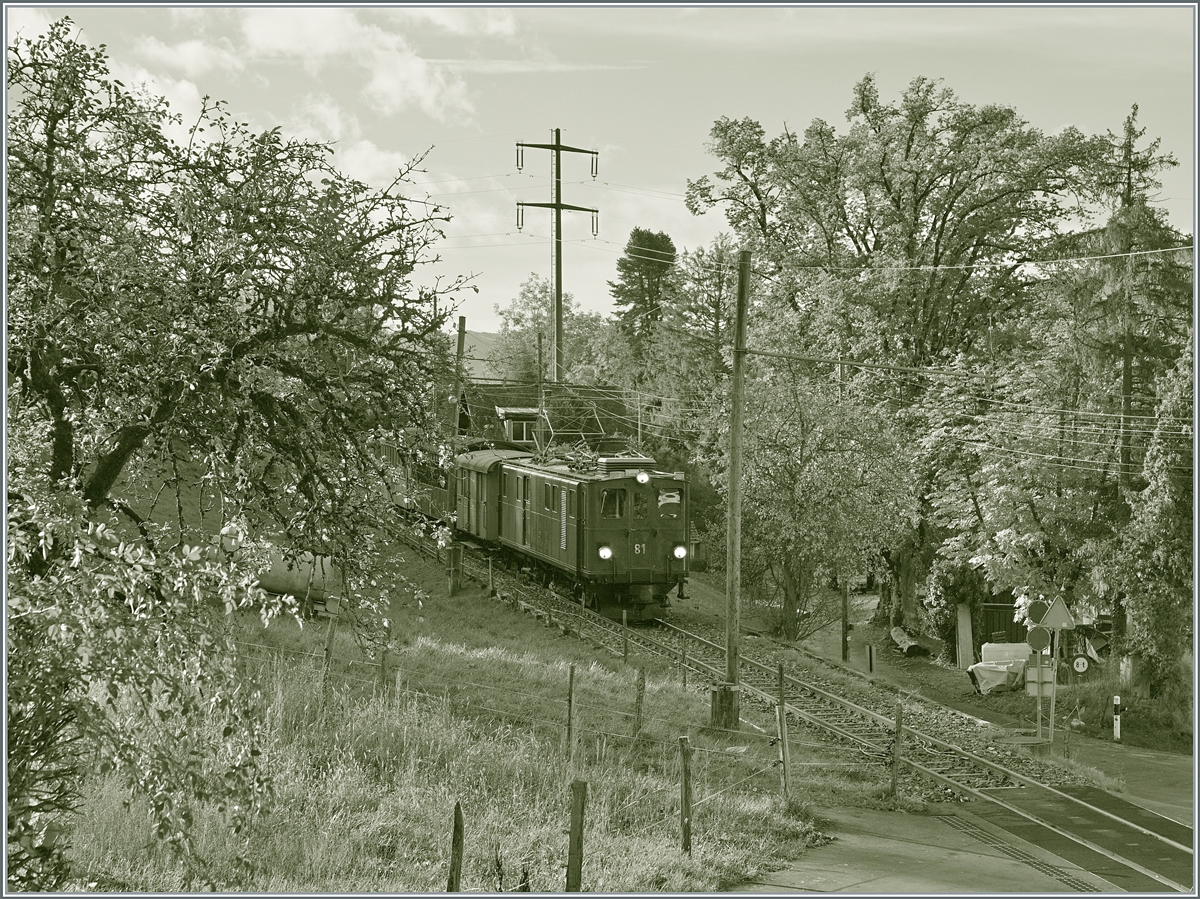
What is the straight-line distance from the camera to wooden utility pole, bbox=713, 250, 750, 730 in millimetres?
17328

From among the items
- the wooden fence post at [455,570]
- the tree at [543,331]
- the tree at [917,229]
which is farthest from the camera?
the tree at [543,331]

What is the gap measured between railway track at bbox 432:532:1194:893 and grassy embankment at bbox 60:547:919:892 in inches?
46.9

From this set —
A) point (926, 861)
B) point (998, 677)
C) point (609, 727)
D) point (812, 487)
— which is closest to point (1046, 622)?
point (926, 861)

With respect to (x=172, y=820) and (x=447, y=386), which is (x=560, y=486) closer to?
(x=447, y=386)

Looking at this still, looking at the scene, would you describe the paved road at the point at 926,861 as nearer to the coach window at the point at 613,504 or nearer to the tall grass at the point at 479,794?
the tall grass at the point at 479,794

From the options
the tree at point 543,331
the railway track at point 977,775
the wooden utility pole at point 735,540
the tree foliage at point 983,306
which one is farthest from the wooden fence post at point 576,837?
the tree at point 543,331

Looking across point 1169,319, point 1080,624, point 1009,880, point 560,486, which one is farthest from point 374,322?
point 1080,624

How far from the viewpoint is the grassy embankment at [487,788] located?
9375 millimetres

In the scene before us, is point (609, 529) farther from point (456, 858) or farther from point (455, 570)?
point (456, 858)

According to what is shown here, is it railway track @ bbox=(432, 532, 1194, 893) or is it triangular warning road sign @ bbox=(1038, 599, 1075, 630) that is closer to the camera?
railway track @ bbox=(432, 532, 1194, 893)

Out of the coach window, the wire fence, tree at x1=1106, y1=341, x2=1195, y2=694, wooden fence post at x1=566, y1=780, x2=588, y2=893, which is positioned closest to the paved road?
the wire fence

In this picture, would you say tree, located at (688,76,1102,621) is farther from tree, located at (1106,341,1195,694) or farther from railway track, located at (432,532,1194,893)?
railway track, located at (432,532,1194,893)

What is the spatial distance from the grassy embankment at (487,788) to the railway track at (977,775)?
1191 millimetres

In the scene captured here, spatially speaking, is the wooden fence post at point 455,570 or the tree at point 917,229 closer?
the wooden fence post at point 455,570
